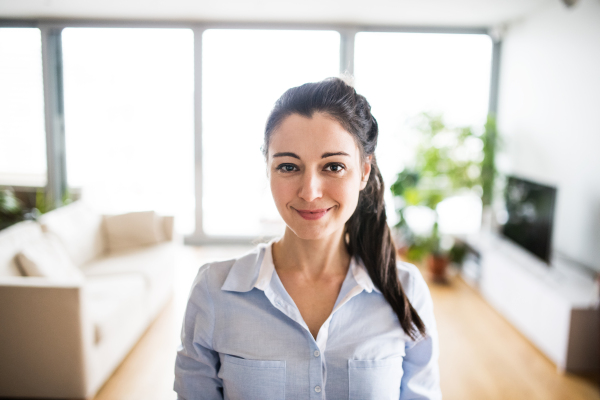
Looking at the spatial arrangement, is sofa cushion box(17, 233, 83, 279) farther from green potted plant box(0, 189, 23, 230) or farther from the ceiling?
the ceiling

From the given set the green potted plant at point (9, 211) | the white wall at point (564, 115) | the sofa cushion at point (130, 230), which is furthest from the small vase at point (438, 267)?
the green potted plant at point (9, 211)

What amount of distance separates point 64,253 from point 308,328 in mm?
2501

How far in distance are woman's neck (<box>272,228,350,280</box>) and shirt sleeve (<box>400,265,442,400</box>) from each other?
0.21m

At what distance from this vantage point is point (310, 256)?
1111mm

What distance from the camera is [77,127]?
203 inches

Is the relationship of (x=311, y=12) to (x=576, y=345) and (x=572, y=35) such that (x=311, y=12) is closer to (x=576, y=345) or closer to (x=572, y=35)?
(x=572, y=35)

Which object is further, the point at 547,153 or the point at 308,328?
the point at 547,153

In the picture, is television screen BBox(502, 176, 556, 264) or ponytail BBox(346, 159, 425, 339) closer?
ponytail BBox(346, 159, 425, 339)

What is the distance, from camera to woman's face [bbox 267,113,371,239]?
956 mm

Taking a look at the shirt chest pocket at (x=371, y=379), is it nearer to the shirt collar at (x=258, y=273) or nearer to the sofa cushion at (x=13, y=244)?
the shirt collar at (x=258, y=273)

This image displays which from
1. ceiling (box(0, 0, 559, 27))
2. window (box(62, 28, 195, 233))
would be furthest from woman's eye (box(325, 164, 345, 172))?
window (box(62, 28, 195, 233))

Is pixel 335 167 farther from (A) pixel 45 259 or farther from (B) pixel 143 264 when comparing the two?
(B) pixel 143 264

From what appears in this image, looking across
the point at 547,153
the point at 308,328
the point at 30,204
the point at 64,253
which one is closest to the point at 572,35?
the point at 547,153

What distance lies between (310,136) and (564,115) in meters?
3.25
